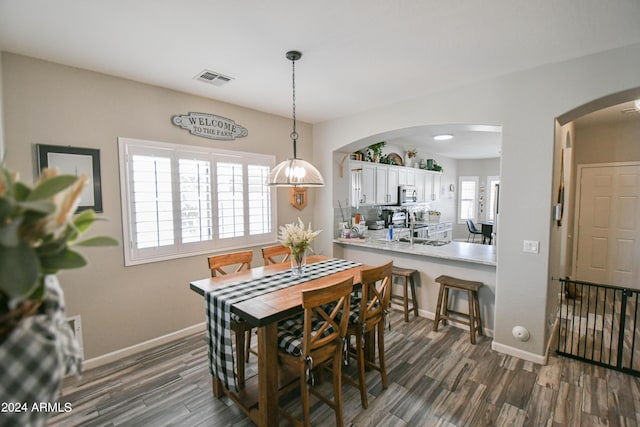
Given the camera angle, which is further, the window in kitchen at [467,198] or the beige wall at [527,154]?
the window in kitchen at [467,198]

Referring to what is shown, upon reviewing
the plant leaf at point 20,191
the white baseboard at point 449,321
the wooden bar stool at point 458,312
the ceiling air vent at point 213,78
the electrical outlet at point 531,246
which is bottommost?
the white baseboard at point 449,321

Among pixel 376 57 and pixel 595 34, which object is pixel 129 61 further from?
pixel 595 34

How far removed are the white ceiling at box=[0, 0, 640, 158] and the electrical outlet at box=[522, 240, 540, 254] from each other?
1.64m

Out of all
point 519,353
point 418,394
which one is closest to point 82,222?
point 418,394

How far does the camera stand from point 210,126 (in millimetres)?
3564

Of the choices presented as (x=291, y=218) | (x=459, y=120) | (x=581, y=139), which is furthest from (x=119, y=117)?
(x=581, y=139)

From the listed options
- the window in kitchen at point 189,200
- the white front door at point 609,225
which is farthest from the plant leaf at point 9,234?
the white front door at point 609,225

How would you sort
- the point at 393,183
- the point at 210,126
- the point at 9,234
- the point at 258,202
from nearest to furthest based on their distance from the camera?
1. the point at 9,234
2. the point at 210,126
3. the point at 258,202
4. the point at 393,183

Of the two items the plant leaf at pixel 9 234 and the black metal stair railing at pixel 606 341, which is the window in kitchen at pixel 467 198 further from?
the plant leaf at pixel 9 234

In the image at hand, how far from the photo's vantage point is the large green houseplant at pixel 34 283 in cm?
54

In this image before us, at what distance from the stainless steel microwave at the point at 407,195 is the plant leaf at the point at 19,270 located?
622 centimetres

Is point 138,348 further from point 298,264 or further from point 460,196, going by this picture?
point 460,196

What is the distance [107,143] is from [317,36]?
7.39ft

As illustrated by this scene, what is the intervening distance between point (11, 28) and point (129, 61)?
72cm
